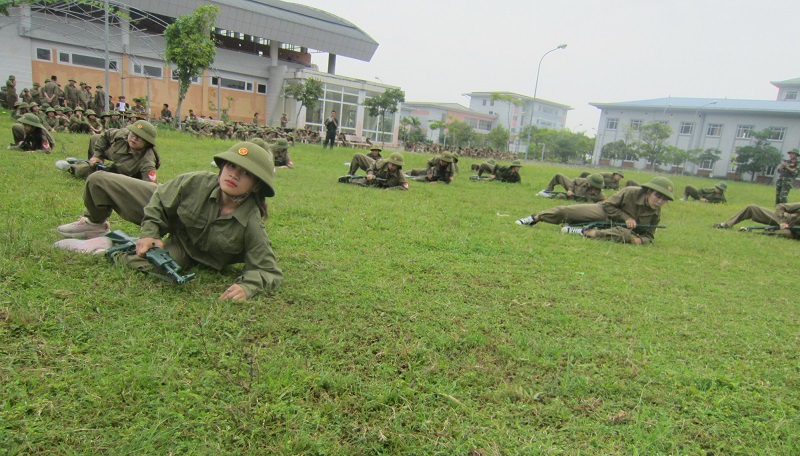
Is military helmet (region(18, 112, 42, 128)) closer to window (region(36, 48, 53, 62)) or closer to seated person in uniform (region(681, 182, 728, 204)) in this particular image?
seated person in uniform (region(681, 182, 728, 204))

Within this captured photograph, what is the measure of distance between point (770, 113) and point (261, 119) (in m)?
38.2

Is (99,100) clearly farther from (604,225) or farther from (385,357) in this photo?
(385,357)

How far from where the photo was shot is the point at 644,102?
45.0 meters

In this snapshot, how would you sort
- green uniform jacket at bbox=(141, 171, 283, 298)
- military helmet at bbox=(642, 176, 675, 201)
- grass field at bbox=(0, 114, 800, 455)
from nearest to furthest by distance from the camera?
grass field at bbox=(0, 114, 800, 455), green uniform jacket at bbox=(141, 171, 283, 298), military helmet at bbox=(642, 176, 675, 201)

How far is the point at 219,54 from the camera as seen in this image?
32.4 m

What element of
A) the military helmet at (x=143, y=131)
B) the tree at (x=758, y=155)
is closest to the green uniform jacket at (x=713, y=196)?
the military helmet at (x=143, y=131)

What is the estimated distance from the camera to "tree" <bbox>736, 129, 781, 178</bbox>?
3566 centimetres

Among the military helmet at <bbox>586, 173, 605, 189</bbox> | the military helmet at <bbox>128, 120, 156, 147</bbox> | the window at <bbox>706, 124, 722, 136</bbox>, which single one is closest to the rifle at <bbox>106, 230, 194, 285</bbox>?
the military helmet at <bbox>128, 120, 156, 147</bbox>

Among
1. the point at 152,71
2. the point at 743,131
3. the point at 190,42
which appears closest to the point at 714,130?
the point at 743,131

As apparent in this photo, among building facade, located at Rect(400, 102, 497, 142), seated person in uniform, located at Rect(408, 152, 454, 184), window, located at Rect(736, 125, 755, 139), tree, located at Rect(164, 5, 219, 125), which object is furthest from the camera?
building facade, located at Rect(400, 102, 497, 142)

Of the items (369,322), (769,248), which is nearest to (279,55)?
(769,248)

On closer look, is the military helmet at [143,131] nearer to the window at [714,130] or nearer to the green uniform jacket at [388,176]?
the green uniform jacket at [388,176]

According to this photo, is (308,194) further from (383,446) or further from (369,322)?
(383,446)

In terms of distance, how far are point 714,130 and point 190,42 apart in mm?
39939
